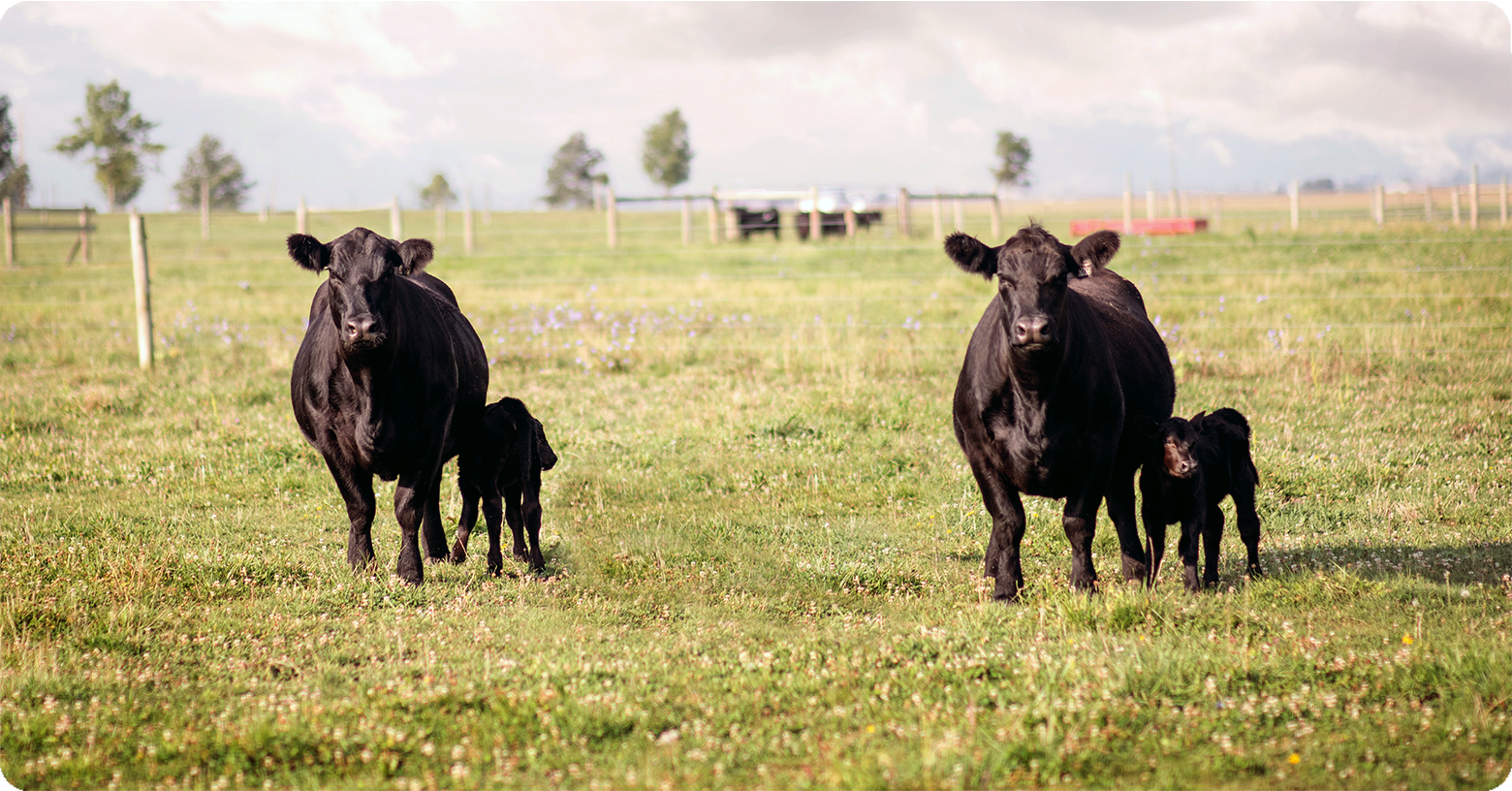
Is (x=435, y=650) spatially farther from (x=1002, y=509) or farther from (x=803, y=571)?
(x=1002, y=509)

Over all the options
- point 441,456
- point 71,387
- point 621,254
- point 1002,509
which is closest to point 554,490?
point 441,456

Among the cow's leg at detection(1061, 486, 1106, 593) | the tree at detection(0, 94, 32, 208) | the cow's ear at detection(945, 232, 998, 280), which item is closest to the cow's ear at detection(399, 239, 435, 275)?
the cow's ear at detection(945, 232, 998, 280)

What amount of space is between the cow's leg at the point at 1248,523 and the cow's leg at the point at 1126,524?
0.58 m

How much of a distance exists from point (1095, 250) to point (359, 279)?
4208 millimetres

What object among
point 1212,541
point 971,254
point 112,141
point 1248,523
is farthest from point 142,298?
point 112,141

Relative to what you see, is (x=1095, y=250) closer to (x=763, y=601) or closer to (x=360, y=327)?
(x=763, y=601)

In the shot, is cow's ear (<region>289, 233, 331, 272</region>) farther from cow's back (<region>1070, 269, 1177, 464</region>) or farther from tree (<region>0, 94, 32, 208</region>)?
tree (<region>0, 94, 32, 208</region>)

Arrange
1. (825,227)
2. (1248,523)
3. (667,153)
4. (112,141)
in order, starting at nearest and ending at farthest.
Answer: (1248,523) → (825,227) → (112,141) → (667,153)

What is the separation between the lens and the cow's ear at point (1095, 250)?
19.8ft

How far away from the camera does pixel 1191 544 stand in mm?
6117

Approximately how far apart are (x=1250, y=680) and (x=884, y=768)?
6.15 ft

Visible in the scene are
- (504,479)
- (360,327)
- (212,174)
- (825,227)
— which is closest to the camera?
(360,327)

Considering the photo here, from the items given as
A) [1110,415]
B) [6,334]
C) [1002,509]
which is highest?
[6,334]

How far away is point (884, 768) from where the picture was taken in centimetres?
368
